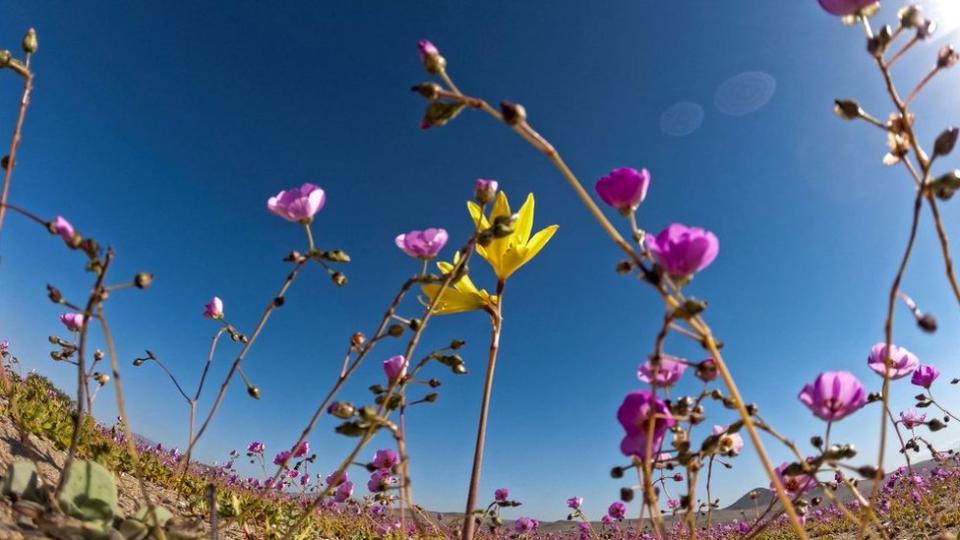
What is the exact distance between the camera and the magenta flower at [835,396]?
107cm

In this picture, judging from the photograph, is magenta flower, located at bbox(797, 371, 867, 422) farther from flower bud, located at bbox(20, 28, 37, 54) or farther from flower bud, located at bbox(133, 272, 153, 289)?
flower bud, located at bbox(20, 28, 37, 54)

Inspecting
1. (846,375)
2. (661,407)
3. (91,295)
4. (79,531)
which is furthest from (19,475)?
(846,375)

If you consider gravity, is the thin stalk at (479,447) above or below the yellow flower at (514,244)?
below

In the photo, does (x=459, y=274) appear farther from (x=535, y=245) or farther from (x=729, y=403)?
(x=535, y=245)

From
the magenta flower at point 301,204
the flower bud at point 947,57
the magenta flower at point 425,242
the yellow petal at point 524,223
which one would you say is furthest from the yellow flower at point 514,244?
the flower bud at point 947,57

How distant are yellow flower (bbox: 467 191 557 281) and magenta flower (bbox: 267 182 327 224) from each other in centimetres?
60

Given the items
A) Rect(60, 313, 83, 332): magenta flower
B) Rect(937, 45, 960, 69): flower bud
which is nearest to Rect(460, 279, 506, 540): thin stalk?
Rect(937, 45, 960, 69): flower bud

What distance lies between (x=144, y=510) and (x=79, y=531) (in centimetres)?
21

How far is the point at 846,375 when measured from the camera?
1077 mm

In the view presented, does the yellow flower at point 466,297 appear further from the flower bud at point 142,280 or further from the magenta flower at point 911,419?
the magenta flower at point 911,419

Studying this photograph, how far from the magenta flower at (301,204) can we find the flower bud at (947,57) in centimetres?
160

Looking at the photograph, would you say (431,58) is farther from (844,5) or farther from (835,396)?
(835,396)

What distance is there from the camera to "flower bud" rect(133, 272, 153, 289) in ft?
3.70

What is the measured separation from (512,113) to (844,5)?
70 centimetres
